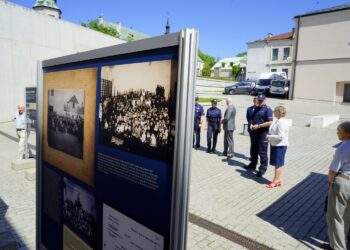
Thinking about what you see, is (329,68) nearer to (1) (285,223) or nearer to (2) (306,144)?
(2) (306,144)

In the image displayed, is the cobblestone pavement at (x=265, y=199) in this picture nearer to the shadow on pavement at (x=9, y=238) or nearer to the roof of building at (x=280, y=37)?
the shadow on pavement at (x=9, y=238)

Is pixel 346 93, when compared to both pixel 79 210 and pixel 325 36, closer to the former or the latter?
pixel 325 36

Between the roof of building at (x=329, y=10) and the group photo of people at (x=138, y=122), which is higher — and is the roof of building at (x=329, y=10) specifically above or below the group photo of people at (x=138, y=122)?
above

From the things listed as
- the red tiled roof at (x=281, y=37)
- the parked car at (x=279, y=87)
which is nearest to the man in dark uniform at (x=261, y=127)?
the parked car at (x=279, y=87)

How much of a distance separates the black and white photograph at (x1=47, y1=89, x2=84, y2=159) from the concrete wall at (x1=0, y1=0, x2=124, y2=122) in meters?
17.7

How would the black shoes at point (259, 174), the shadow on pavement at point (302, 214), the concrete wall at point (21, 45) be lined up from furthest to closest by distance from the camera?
1. the concrete wall at point (21, 45)
2. the black shoes at point (259, 174)
3. the shadow on pavement at point (302, 214)

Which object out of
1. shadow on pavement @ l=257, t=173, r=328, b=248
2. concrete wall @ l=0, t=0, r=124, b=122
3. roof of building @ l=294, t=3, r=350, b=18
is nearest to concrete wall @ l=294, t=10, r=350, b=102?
roof of building @ l=294, t=3, r=350, b=18

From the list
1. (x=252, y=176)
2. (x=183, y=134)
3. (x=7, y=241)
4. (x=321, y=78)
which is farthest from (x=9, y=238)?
(x=321, y=78)

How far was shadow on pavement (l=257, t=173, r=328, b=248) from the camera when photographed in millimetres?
4598

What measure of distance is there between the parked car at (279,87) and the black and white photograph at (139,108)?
114 feet

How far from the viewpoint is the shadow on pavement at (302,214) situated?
460cm

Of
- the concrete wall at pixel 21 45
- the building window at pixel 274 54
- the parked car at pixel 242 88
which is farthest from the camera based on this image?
the building window at pixel 274 54

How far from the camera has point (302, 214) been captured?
5.36 m

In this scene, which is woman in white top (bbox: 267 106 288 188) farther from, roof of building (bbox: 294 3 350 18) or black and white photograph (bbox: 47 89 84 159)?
roof of building (bbox: 294 3 350 18)
